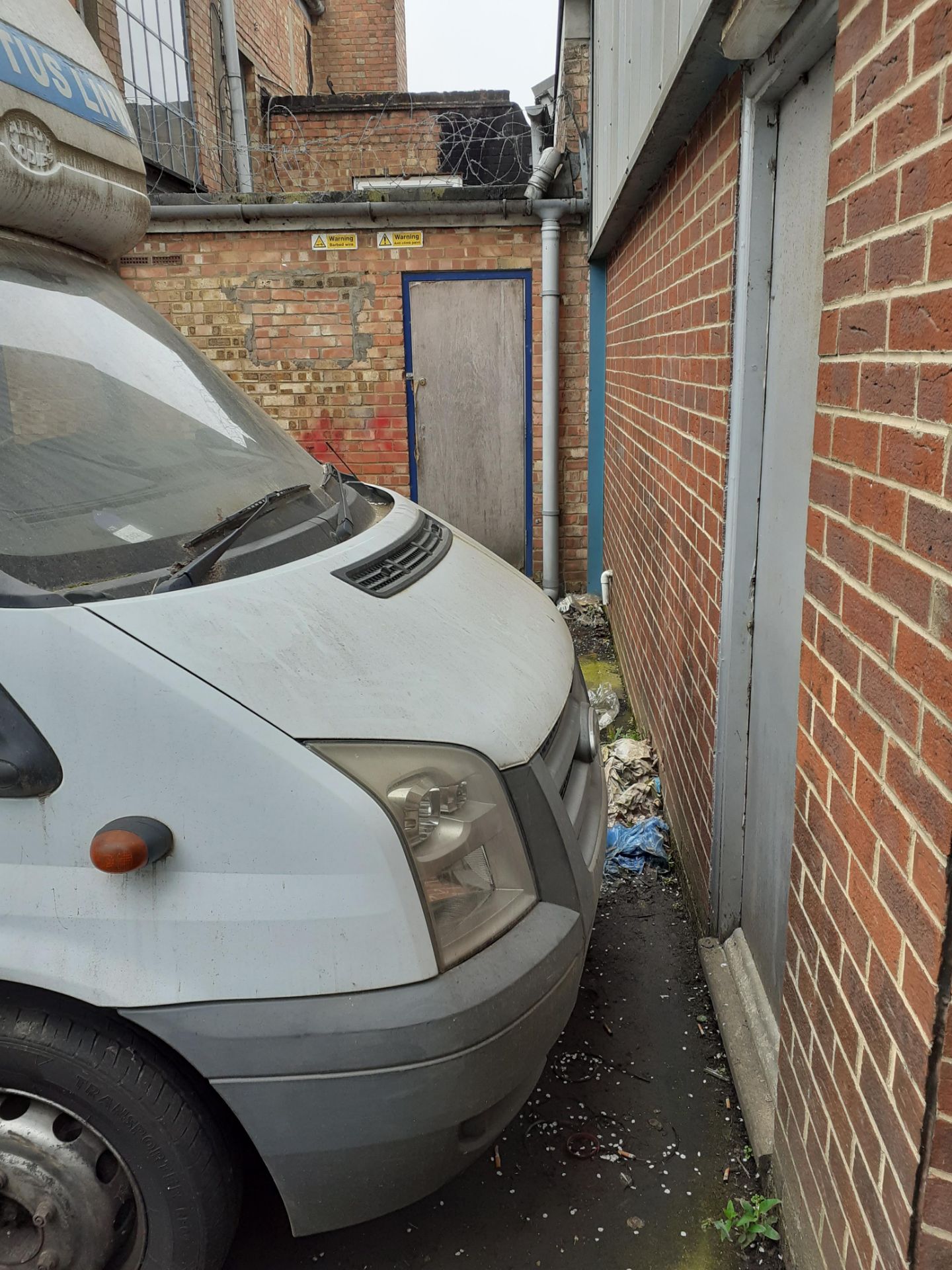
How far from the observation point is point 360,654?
6.86 ft

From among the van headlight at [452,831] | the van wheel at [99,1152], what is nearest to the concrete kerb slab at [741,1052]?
the van headlight at [452,831]

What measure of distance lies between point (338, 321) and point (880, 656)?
Result: 24.3ft

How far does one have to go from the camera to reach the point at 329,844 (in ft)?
5.99

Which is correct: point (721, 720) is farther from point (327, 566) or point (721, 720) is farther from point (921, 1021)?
point (921, 1021)

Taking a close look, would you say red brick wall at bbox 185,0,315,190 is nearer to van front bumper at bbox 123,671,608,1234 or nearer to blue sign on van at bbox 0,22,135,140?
blue sign on van at bbox 0,22,135,140

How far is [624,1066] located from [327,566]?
6.01ft

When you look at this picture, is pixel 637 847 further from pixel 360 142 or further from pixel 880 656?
pixel 360 142

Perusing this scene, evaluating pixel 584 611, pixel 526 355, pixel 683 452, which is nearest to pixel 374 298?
pixel 526 355

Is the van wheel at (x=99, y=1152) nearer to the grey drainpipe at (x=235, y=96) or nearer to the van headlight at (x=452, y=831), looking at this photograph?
the van headlight at (x=452, y=831)

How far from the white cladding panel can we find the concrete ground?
9.82 feet

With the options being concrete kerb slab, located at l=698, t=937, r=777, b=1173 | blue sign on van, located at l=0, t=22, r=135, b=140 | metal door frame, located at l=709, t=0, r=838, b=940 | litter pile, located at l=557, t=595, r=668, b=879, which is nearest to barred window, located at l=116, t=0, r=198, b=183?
blue sign on van, located at l=0, t=22, r=135, b=140

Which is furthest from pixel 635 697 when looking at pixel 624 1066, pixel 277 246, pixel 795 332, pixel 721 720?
pixel 277 246

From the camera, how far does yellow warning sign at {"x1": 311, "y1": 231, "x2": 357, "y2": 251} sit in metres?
8.02

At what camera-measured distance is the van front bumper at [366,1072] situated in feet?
6.03
